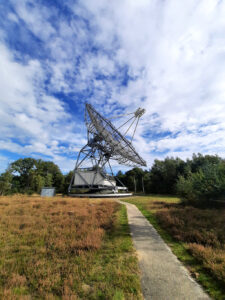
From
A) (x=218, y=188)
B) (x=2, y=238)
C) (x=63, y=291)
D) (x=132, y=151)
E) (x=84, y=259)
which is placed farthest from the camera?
(x=132, y=151)

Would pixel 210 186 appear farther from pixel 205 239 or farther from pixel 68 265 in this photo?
pixel 68 265

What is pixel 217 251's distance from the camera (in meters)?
4.44

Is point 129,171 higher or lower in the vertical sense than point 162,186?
higher

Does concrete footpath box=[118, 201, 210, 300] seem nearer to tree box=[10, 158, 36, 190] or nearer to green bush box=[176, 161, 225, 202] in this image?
green bush box=[176, 161, 225, 202]

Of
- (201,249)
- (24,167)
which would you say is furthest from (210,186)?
(24,167)

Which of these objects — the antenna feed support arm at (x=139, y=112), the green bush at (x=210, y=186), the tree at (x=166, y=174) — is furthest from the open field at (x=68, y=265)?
the tree at (x=166, y=174)

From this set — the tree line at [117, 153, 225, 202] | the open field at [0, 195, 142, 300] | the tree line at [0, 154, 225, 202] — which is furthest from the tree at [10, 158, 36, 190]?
the open field at [0, 195, 142, 300]

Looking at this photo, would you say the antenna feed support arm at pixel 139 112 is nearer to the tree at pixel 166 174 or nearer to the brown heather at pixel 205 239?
the brown heather at pixel 205 239

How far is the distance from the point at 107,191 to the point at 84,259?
Answer: 20346 millimetres

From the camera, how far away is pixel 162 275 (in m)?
3.37

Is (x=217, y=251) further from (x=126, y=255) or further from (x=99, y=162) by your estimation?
(x=99, y=162)

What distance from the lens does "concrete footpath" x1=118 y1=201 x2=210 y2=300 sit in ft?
9.10

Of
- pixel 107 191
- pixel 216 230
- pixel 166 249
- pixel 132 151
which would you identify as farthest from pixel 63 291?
pixel 107 191

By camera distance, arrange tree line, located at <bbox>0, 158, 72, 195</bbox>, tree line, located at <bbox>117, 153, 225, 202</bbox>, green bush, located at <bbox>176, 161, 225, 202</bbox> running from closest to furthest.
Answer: green bush, located at <bbox>176, 161, 225, 202</bbox> < tree line, located at <bbox>117, 153, 225, 202</bbox> < tree line, located at <bbox>0, 158, 72, 195</bbox>
